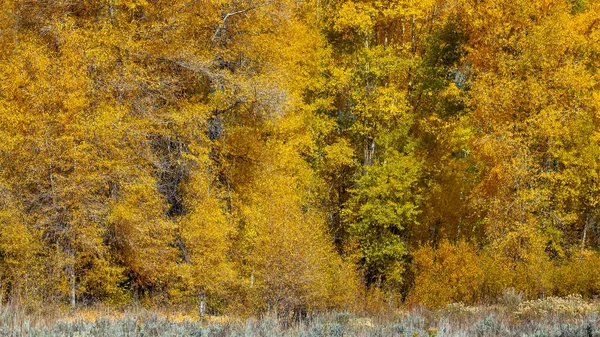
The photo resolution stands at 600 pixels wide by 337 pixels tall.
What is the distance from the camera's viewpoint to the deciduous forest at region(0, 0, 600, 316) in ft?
50.8

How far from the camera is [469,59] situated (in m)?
22.0

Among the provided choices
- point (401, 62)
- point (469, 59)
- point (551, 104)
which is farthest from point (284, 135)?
point (551, 104)

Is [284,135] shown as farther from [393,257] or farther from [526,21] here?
[526,21]

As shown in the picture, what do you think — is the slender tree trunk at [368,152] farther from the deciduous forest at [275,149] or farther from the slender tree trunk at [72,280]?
the slender tree trunk at [72,280]

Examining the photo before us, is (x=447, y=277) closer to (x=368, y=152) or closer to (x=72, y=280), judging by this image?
(x=368, y=152)

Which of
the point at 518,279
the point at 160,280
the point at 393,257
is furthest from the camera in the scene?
the point at 393,257

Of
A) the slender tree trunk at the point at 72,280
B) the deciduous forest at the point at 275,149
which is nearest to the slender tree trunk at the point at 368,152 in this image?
the deciduous forest at the point at 275,149

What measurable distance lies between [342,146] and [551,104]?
708cm

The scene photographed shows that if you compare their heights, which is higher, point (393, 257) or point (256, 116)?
point (256, 116)

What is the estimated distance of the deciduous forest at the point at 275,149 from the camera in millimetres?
15492

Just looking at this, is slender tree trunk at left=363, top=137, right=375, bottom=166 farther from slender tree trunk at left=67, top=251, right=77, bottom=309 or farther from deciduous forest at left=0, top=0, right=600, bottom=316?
slender tree trunk at left=67, top=251, right=77, bottom=309

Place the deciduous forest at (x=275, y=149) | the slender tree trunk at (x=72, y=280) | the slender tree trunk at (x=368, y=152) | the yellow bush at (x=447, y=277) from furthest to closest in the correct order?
the slender tree trunk at (x=368, y=152)
the yellow bush at (x=447, y=277)
the slender tree trunk at (x=72, y=280)
the deciduous forest at (x=275, y=149)

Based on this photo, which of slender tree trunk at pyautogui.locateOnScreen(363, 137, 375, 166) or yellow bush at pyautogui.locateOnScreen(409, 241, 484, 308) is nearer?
yellow bush at pyautogui.locateOnScreen(409, 241, 484, 308)

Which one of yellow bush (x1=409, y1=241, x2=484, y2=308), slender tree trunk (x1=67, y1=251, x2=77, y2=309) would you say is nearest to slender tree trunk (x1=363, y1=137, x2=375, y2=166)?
yellow bush (x1=409, y1=241, x2=484, y2=308)
